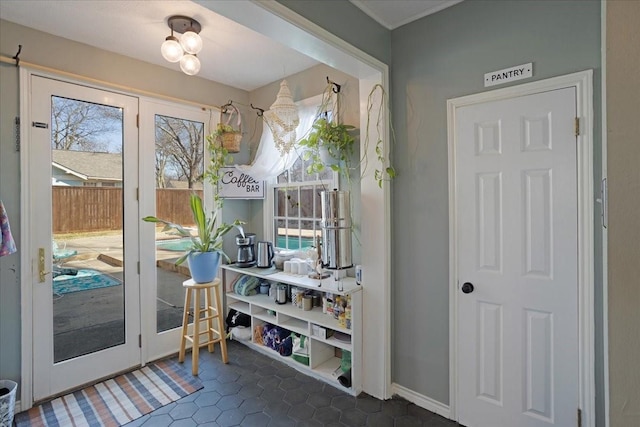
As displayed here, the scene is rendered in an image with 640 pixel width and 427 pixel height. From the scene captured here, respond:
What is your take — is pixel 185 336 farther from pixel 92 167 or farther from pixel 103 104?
pixel 103 104

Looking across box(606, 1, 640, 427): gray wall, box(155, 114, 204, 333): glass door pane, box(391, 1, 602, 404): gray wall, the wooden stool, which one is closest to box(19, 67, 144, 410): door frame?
box(155, 114, 204, 333): glass door pane

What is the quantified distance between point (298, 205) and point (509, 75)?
6.57 ft

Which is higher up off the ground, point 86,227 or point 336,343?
point 86,227

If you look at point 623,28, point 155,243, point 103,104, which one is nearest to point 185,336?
point 155,243

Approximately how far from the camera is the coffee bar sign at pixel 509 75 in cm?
174

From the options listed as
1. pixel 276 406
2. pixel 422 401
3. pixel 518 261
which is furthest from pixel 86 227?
pixel 518 261

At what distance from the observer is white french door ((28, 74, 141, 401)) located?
7.54 feet

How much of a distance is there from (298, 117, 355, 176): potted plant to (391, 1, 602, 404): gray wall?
396 mm

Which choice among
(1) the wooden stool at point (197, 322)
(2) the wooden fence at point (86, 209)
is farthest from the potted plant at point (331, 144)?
(2) the wooden fence at point (86, 209)

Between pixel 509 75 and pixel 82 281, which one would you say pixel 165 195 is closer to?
pixel 82 281

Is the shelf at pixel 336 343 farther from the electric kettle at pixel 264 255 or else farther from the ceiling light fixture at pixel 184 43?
the ceiling light fixture at pixel 184 43

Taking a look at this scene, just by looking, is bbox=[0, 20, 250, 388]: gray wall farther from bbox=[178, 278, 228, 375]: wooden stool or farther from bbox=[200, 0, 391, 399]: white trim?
bbox=[200, 0, 391, 399]: white trim

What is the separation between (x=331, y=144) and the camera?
2420mm

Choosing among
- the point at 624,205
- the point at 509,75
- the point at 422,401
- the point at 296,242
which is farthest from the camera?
the point at 296,242
